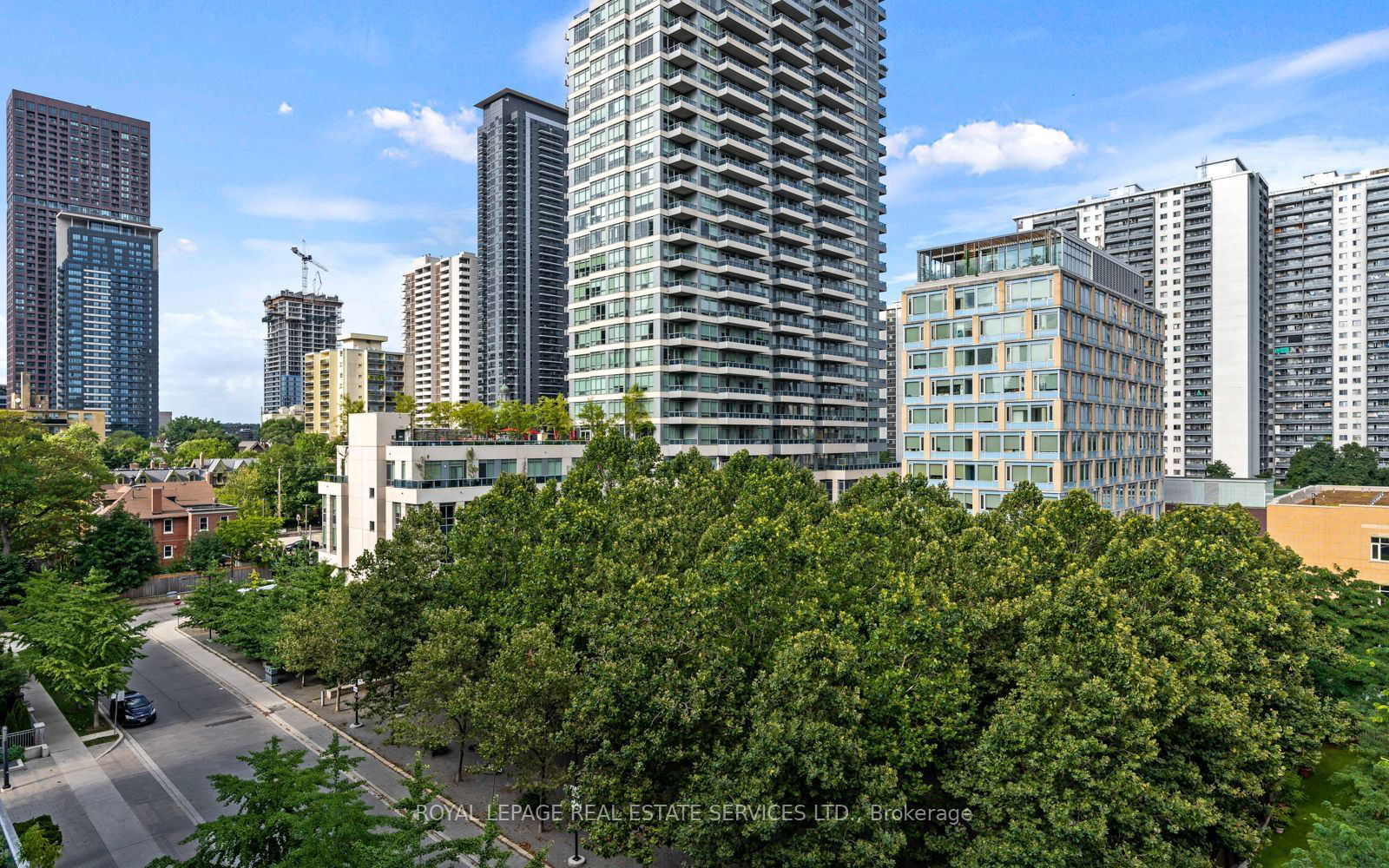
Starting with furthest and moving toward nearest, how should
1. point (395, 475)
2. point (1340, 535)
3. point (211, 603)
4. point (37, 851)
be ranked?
point (395, 475), point (1340, 535), point (211, 603), point (37, 851)

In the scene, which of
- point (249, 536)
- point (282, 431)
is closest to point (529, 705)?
point (249, 536)

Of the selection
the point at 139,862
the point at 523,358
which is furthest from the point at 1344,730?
the point at 523,358

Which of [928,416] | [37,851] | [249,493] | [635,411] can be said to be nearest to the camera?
[37,851]

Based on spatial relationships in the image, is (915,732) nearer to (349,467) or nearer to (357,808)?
(357,808)

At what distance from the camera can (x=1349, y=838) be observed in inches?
795

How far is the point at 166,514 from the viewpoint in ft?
256

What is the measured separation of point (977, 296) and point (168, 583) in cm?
8507

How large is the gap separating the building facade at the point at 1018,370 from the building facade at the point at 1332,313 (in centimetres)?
8740

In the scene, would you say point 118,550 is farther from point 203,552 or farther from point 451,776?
point 451,776

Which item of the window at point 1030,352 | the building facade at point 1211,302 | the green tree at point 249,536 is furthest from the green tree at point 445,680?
the building facade at point 1211,302

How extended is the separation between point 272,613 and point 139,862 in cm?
2173

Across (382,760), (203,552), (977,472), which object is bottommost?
(382,760)

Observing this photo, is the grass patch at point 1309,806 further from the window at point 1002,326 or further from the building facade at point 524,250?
the building facade at point 524,250

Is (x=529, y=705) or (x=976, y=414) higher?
(x=976, y=414)
